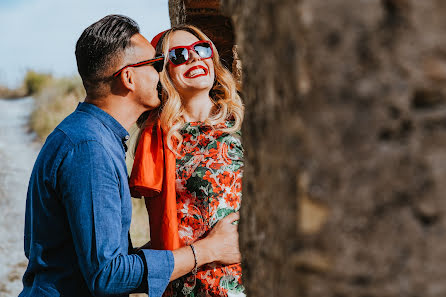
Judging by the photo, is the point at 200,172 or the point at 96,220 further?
the point at 200,172

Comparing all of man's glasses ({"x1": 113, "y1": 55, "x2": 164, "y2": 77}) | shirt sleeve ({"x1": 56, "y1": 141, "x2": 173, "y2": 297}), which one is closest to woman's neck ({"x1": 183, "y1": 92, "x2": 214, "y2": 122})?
man's glasses ({"x1": 113, "y1": 55, "x2": 164, "y2": 77})

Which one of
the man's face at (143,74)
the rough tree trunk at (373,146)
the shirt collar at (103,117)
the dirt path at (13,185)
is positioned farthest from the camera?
the dirt path at (13,185)

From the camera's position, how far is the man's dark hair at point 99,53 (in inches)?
85.8

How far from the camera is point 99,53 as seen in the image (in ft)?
7.23

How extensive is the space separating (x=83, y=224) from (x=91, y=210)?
6 centimetres

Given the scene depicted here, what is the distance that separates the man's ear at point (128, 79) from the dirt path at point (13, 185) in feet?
15.3

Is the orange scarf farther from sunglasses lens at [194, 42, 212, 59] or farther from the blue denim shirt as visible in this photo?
sunglasses lens at [194, 42, 212, 59]

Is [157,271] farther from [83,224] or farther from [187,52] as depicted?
[187,52]

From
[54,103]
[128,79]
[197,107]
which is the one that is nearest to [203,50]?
[197,107]

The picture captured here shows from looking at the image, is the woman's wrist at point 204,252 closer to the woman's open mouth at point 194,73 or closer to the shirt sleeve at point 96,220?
the shirt sleeve at point 96,220

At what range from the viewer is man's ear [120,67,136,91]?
2209 mm

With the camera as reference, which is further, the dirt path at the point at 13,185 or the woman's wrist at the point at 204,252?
the dirt path at the point at 13,185

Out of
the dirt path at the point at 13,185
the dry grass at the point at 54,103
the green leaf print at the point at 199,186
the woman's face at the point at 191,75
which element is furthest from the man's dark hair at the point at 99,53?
the dry grass at the point at 54,103

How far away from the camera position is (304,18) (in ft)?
2.64
